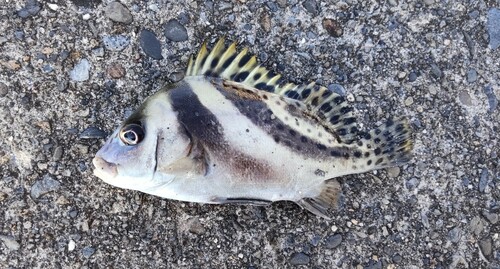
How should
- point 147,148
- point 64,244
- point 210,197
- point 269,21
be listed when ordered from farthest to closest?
point 269,21
point 64,244
point 210,197
point 147,148

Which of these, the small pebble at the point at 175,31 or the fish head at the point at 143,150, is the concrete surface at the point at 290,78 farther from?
the fish head at the point at 143,150

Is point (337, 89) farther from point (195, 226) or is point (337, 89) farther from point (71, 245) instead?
point (71, 245)

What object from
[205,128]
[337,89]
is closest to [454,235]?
[337,89]

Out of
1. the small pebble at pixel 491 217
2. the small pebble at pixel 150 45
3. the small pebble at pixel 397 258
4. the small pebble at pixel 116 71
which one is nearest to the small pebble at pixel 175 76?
the small pebble at pixel 150 45

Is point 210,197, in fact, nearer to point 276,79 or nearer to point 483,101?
point 276,79

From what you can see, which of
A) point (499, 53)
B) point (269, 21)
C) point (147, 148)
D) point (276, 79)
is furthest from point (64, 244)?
point (499, 53)

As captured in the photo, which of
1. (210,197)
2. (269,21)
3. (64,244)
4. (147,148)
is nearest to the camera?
(147,148)

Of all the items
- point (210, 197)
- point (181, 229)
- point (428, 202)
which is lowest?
point (181, 229)
